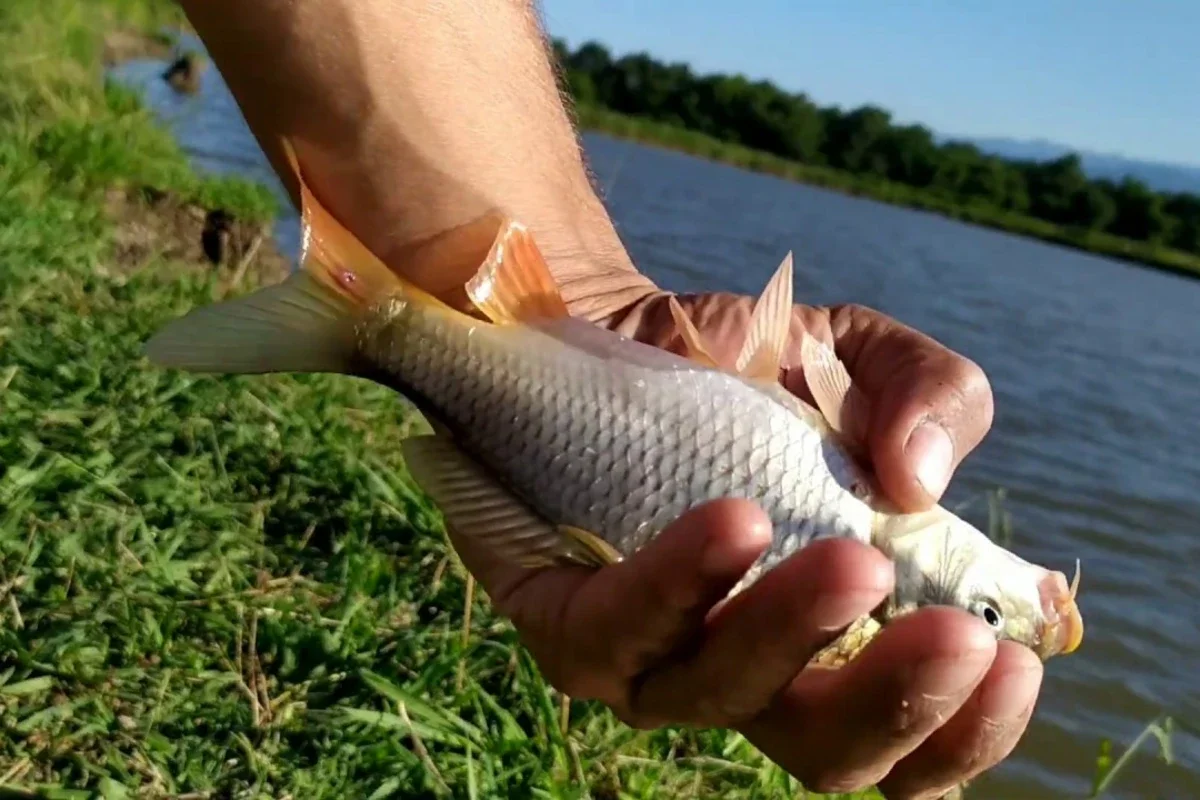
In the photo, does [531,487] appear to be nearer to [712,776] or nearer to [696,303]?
[696,303]

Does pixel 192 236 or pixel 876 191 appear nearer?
pixel 192 236

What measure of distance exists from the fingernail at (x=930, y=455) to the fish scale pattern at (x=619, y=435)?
10 centimetres

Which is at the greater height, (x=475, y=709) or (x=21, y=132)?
(x=21, y=132)

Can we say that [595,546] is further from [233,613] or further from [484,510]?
[233,613]

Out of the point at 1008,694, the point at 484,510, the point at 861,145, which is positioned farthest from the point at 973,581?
the point at 861,145

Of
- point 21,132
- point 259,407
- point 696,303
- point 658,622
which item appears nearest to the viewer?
point 658,622

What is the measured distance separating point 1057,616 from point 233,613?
5.48ft

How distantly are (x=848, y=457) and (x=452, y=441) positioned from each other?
630 mm

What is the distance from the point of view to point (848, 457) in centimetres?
181

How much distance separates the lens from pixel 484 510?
1931 mm

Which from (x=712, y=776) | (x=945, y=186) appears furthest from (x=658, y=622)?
(x=945, y=186)

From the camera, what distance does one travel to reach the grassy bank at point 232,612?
2232 millimetres

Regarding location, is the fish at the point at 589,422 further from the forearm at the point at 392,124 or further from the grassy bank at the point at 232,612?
the grassy bank at the point at 232,612

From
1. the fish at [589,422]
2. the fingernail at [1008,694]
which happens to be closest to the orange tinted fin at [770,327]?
the fish at [589,422]
